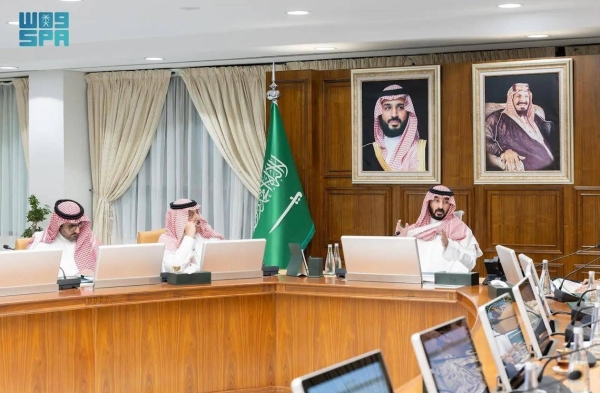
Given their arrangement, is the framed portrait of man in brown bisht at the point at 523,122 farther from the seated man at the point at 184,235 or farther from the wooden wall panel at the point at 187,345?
the wooden wall panel at the point at 187,345

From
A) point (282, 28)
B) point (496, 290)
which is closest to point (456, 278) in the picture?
point (496, 290)

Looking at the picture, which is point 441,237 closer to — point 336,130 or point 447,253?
point 447,253

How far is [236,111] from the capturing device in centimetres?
943

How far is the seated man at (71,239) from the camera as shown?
6188mm

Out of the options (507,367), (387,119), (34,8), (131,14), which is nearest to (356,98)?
(387,119)

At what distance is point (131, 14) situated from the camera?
7.35 metres

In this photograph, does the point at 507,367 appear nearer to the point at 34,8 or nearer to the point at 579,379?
the point at 579,379

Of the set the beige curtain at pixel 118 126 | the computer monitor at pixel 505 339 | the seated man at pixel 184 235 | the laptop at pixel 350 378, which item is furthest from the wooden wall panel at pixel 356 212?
the laptop at pixel 350 378

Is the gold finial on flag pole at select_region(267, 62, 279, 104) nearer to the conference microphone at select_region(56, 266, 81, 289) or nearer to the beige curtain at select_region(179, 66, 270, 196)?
the beige curtain at select_region(179, 66, 270, 196)

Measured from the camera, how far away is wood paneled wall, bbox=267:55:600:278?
7.45 meters

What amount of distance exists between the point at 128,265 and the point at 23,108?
5.72 m

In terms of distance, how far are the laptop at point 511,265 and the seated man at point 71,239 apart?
2706mm

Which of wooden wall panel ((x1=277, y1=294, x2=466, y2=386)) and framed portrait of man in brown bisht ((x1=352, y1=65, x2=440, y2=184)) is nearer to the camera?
wooden wall panel ((x1=277, y1=294, x2=466, y2=386))

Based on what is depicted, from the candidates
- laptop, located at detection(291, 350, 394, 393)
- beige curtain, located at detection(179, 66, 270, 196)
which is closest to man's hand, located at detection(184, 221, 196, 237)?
beige curtain, located at detection(179, 66, 270, 196)
